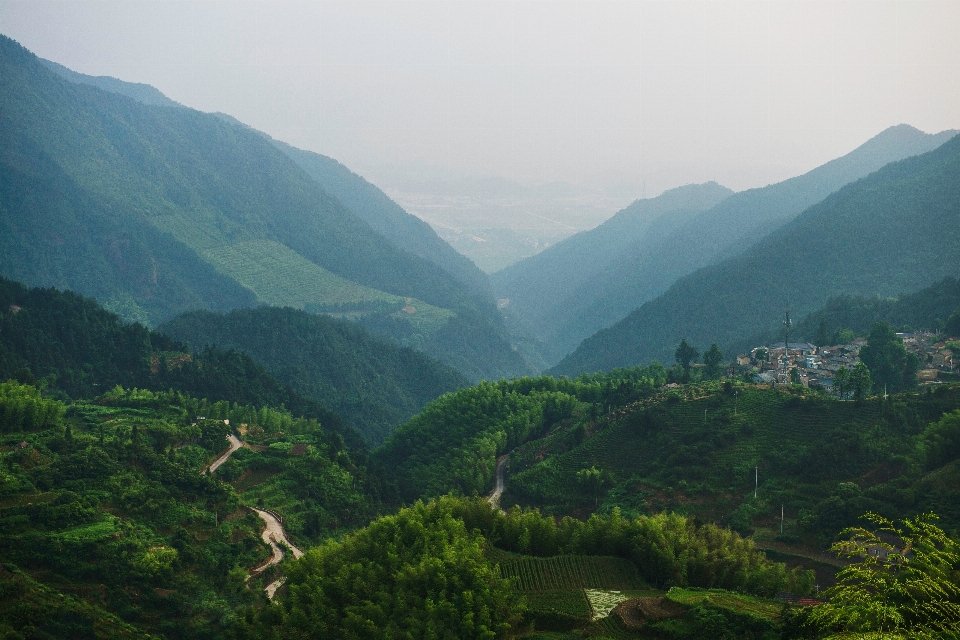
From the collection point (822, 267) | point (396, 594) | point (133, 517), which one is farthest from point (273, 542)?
point (822, 267)

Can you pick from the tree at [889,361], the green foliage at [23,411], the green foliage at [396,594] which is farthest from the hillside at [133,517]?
the tree at [889,361]

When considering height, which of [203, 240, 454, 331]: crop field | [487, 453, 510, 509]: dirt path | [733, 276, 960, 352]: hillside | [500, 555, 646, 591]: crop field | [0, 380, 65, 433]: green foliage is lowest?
[487, 453, 510, 509]: dirt path

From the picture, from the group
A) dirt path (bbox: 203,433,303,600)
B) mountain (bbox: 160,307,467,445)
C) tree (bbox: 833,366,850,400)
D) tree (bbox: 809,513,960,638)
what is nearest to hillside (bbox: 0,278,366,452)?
mountain (bbox: 160,307,467,445)

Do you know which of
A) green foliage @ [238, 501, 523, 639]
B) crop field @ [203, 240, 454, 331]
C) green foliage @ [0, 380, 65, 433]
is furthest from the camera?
crop field @ [203, 240, 454, 331]

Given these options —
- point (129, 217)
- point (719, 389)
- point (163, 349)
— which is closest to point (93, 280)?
point (129, 217)

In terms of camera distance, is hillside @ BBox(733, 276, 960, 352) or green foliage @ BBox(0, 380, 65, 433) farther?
hillside @ BBox(733, 276, 960, 352)

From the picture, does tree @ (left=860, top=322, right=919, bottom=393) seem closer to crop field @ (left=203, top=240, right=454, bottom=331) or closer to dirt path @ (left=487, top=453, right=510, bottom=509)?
dirt path @ (left=487, top=453, right=510, bottom=509)

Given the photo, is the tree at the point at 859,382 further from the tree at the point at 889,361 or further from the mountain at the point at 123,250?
the mountain at the point at 123,250
